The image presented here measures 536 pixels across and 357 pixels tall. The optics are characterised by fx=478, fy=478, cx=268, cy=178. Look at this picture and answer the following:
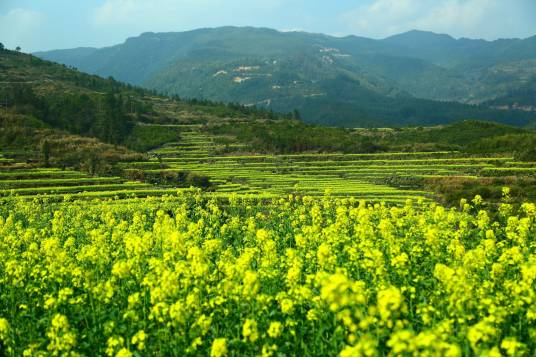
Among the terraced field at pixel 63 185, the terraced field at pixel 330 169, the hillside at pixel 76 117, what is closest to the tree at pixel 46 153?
the hillside at pixel 76 117

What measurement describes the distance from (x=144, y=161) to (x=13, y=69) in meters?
130

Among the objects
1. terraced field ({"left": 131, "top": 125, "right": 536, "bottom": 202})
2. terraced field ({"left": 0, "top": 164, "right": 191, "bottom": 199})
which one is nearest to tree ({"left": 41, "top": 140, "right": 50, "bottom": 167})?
terraced field ({"left": 0, "top": 164, "right": 191, "bottom": 199})

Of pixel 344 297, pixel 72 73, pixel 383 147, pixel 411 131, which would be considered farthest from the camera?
pixel 72 73

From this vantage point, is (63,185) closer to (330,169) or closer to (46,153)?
(46,153)

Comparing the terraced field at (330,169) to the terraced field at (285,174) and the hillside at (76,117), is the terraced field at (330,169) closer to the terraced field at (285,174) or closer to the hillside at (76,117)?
the terraced field at (285,174)

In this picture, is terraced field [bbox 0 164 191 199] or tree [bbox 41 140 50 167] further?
tree [bbox 41 140 50 167]

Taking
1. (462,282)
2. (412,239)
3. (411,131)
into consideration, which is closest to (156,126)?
(411,131)

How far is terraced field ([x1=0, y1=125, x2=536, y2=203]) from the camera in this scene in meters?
48.4

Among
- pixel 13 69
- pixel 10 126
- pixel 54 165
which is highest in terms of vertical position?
pixel 13 69

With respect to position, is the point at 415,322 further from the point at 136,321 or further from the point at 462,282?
the point at 136,321

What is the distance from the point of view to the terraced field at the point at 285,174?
48.4 metres

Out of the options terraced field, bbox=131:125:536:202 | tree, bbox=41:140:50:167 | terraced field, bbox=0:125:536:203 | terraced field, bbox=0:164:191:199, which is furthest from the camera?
tree, bbox=41:140:50:167

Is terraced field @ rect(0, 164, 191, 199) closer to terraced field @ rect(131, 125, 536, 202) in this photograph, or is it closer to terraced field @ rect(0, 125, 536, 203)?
terraced field @ rect(0, 125, 536, 203)

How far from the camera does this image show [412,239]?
18.2 m
